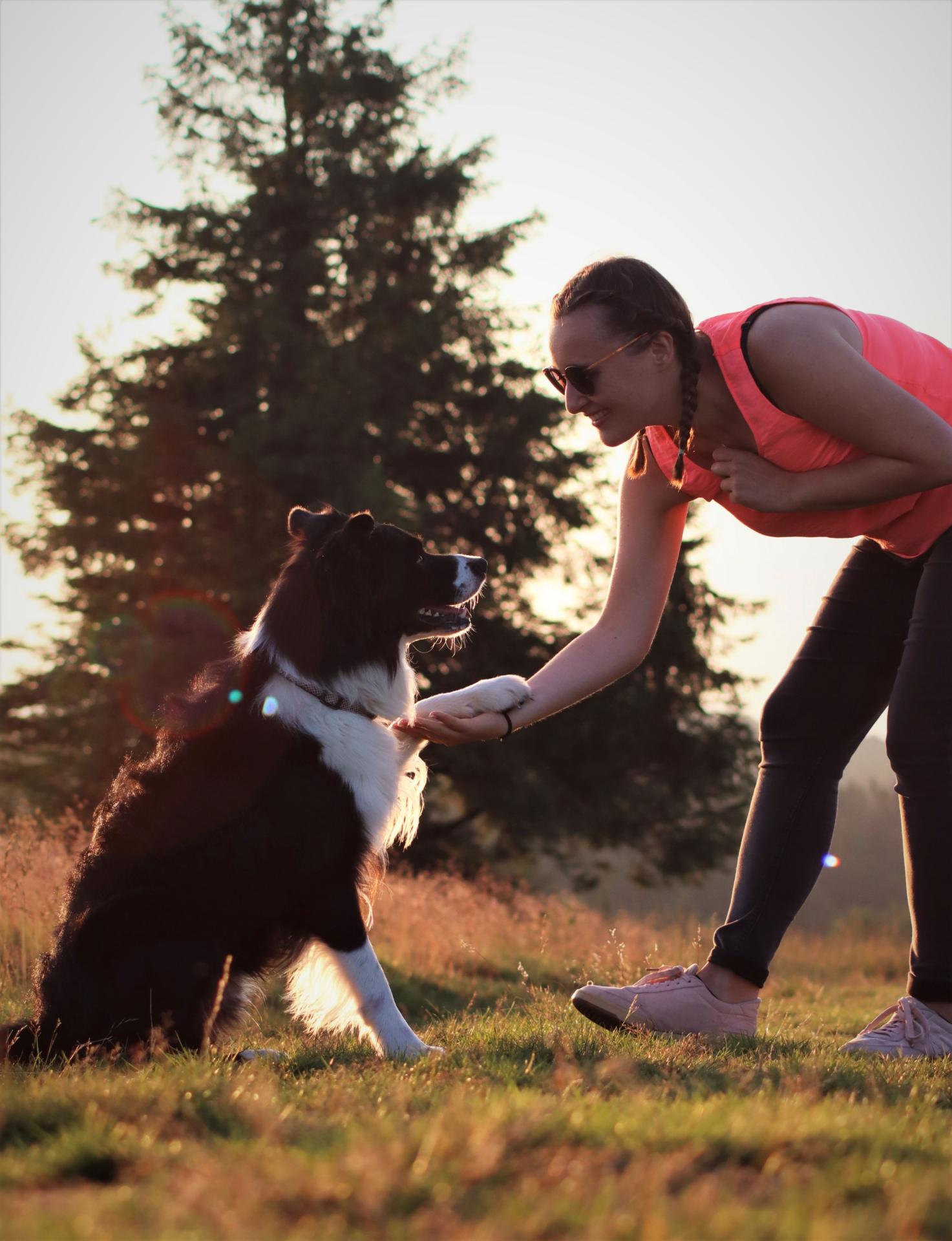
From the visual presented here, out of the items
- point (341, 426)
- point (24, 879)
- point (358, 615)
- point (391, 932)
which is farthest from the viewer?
point (341, 426)

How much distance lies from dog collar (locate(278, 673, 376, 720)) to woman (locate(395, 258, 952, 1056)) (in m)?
0.41

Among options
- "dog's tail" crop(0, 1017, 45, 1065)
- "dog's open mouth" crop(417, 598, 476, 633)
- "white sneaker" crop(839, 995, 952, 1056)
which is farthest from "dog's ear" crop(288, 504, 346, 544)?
"white sneaker" crop(839, 995, 952, 1056)

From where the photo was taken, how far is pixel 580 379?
3.49 meters

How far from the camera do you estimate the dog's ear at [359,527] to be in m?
4.48

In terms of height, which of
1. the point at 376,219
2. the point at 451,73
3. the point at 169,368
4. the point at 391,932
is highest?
the point at 451,73

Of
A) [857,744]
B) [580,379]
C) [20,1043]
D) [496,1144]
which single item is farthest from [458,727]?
[496,1144]

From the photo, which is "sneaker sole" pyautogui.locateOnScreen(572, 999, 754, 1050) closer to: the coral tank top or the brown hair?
the coral tank top

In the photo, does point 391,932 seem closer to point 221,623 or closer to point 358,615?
point 358,615

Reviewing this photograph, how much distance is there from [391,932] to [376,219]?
46.5 feet

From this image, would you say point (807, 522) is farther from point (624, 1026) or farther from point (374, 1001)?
point (374, 1001)

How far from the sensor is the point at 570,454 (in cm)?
1948

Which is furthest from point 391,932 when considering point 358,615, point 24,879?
point 358,615

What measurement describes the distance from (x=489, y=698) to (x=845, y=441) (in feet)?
4.93

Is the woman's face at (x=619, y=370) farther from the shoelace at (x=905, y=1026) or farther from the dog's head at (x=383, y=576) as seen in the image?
the shoelace at (x=905, y=1026)
